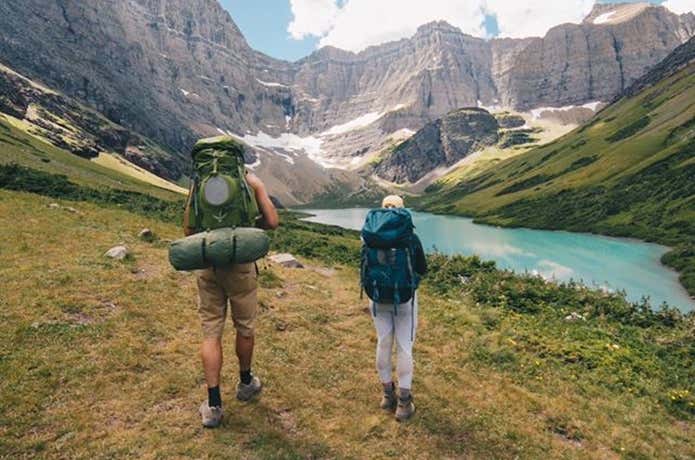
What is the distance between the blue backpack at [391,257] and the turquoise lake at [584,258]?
27057mm

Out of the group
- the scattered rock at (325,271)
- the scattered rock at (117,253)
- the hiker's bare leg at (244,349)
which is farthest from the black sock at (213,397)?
the scattered rock at (325,271)

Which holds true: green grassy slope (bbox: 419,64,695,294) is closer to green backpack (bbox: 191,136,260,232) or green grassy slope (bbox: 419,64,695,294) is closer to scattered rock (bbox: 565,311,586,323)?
scattered rock (bbox: 565,311,586,323)

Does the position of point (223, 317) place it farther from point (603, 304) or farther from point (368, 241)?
point (603, 304)

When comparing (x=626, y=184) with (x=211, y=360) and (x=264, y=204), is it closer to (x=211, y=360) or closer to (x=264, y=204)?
(x=264, y=204)

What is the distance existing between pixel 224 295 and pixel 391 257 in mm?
3333

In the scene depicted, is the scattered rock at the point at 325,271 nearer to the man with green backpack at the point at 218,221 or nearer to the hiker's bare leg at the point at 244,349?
the hiker's bare leg at the point at 244,349

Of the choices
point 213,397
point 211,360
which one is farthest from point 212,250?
point 213,397

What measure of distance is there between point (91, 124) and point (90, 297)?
179985 millimetres

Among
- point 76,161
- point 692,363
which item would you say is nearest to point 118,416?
point 692,363

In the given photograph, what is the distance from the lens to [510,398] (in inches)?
424

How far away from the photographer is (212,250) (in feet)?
24.9

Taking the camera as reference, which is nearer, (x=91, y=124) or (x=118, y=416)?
(x=118, y=416)

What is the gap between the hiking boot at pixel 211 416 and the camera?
794cm

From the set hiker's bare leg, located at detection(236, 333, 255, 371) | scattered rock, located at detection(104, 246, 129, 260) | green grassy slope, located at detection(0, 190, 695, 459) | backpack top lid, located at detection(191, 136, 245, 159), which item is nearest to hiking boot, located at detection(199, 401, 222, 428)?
green grassy slope, located at detection(0, 190, 695, 459)
